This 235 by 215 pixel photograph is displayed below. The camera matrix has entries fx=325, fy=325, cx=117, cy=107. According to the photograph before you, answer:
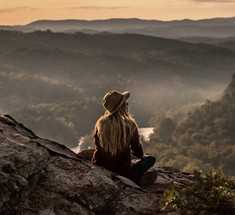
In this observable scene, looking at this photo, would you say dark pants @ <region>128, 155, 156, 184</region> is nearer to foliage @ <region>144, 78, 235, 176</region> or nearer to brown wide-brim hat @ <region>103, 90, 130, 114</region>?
brown wide-brim hat @ <region>103, 90, 130, 114</region>

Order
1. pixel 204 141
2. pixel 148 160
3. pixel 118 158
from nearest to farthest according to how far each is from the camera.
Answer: pixel 118 158
pixel 148 160
pixel 204 141

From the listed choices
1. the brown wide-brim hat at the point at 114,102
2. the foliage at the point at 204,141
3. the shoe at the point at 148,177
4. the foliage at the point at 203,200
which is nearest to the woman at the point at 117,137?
the brown wide-brim hat at the point at 114,102

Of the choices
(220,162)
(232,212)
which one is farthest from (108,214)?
(220,162)

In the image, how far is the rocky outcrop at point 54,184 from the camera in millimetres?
5039

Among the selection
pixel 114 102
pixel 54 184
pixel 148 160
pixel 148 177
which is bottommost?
pixel 148 177

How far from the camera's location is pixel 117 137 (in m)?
6.92

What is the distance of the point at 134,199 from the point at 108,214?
0.70m

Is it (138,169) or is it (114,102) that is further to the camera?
(138,169)

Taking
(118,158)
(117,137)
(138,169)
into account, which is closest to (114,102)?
(117,137)

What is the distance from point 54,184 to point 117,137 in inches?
68.2

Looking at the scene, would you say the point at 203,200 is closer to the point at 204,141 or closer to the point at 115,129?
the point at 115,129

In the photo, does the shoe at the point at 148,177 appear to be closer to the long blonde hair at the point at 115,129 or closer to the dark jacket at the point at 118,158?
the dark jacket at the point at 118,158

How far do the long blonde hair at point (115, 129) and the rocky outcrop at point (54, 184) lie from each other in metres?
0.56

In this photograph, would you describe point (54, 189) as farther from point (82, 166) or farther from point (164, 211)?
point (164, 211)
